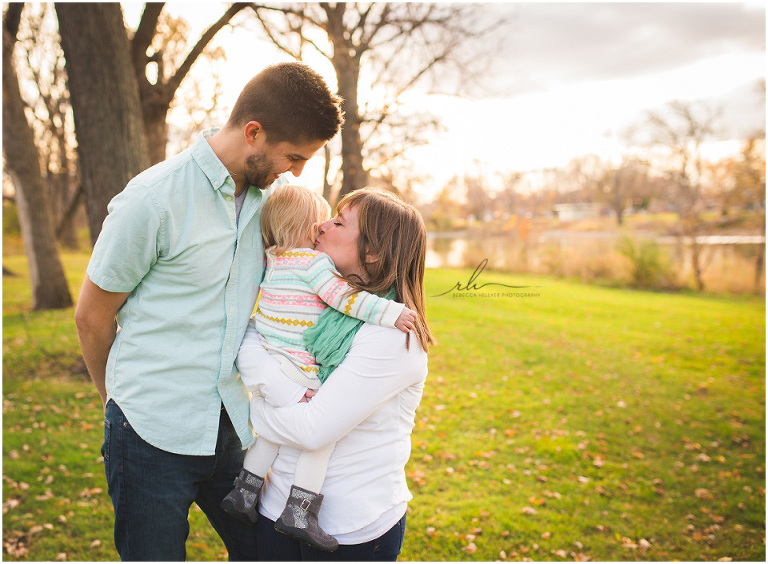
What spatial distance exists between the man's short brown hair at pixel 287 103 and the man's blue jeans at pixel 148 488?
111 cm

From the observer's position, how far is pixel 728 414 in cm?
715

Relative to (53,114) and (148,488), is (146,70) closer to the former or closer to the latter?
(148,488)

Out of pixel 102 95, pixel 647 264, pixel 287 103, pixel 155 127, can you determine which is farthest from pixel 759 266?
pixel 287 103

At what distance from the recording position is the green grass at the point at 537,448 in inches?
166

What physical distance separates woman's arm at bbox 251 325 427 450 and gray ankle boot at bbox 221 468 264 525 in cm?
28

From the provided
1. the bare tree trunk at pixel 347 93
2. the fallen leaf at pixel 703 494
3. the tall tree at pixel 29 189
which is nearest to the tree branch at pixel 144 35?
the bare tree trunk at pixel 347 93

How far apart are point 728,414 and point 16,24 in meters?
12.8

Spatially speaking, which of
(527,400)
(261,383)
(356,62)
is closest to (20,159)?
(356,62)

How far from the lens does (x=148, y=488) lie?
197 centimetres

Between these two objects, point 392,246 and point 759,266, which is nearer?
point 392,246

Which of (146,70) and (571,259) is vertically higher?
(146,70)

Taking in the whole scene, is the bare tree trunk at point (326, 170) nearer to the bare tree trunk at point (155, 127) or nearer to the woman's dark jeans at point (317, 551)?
the bare tree trunk at point (155, 127)

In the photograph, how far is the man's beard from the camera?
2.04m

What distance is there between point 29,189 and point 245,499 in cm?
1039
